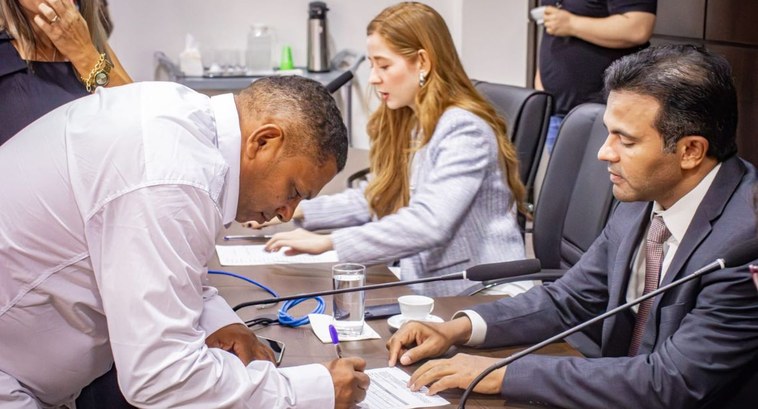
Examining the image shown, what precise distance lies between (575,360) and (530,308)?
32cm

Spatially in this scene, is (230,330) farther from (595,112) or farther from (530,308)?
(595,112)

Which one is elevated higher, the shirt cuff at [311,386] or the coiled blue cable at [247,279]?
the shirt cuff at [311,386]

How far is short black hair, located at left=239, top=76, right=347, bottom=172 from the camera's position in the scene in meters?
1.39

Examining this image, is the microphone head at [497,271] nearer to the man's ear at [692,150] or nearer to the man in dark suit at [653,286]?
the man in dark suit at [653,286]

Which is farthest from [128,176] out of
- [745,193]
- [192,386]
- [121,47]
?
[121,47]

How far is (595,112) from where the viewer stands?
235cm

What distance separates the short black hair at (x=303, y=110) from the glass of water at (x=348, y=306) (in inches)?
16.0

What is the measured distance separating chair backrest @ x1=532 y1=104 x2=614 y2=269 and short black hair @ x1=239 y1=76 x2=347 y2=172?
0.98m

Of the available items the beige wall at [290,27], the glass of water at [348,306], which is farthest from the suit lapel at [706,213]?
the beige wall at [290,27]

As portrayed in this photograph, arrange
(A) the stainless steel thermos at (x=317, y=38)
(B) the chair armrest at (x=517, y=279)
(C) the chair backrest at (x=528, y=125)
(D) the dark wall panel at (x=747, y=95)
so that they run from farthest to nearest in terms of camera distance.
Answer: (A) the stainless steel thermos at (x=317, y=38) → (D) the dark wall panel at (x=747, y=95) → (C) the chair backrest at (x=528, y=125) → (B) the chair armrest at (x=517, y=279)

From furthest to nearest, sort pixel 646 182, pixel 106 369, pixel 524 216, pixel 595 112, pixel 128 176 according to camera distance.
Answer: pixel 524 216, pixel 595 112, pixel 646 182, pixel 106 369, pixel 128 176

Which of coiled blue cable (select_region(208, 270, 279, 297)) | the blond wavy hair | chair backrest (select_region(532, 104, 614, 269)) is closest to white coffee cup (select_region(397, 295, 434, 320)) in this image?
coiled blue cable (select_region(208, 270, 279, 297))

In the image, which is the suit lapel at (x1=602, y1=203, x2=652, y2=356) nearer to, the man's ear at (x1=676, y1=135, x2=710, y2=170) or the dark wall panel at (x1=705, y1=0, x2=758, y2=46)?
the man's ear at (x1=676, y1=135, x2=710, y2=170)

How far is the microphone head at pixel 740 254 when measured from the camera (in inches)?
54.9
